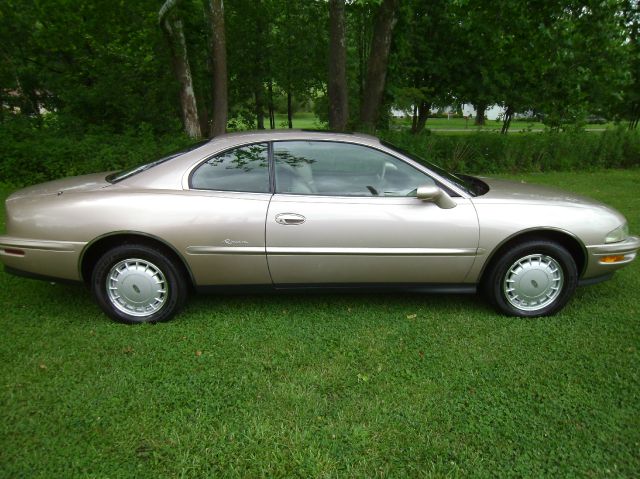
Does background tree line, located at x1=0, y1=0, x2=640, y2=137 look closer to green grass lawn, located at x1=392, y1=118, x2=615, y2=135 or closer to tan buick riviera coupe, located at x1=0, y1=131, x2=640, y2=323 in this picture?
green grass lawn, located at x1=392, y1=118, x2=615, y2=135

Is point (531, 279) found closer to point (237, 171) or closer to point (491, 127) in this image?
point (237, 171)

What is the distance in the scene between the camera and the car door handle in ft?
10.6

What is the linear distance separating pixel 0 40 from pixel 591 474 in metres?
14.1

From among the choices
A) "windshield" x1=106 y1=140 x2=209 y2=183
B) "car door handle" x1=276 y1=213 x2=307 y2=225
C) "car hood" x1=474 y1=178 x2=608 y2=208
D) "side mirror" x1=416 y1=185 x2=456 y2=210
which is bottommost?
"car door handle" x1=276 y1=213 x2=307 y2=225

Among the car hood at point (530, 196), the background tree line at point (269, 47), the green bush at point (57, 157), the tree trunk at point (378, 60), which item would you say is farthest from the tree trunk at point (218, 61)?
the car hood at point (530, 196)

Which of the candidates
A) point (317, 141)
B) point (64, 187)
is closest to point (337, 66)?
point (317, 141)

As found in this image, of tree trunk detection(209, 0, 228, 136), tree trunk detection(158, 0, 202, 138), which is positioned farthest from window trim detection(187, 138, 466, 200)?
tree trunk detection(158, 0, 202, 138)

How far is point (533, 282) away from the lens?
3.50m

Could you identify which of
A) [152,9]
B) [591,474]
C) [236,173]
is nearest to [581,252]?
[591,474]

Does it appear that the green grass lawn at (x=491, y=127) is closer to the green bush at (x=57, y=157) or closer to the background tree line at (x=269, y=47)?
the background tree line at (x=269, y=47)

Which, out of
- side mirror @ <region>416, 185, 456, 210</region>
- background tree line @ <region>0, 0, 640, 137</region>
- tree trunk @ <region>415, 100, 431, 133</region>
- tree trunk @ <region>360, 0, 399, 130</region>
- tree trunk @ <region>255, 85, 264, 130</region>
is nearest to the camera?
side mirror @ <region>416, 185, 456, 210</region>

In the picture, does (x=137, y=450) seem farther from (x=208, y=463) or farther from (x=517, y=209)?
(x=517, y=209)

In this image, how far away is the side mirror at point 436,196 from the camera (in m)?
3.22

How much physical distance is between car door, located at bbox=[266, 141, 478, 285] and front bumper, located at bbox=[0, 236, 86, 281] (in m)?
1.39
